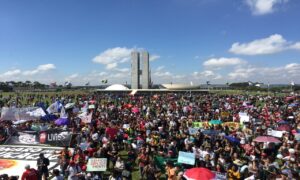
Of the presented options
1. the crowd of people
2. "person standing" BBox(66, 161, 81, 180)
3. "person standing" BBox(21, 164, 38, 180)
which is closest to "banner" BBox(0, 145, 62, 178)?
the crowd of people

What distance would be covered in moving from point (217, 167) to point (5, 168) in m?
11.0

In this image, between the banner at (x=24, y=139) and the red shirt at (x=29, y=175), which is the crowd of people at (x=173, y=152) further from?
the banner at (x=24, y=139)

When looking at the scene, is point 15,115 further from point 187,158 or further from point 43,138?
point 187,158

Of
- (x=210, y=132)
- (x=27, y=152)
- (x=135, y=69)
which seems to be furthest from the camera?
(x=135, y=69)

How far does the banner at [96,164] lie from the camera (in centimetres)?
1344

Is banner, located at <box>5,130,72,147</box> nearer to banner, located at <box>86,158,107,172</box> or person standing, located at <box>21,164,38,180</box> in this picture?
banner, located at <box>86,158,107,172</box>

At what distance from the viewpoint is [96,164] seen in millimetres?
13578

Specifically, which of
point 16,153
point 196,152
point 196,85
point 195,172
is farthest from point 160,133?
point 196,85

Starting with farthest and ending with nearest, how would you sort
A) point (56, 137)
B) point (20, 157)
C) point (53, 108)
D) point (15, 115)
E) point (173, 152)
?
point (53, 108) → point (15, 115) → point (56, 137) → point (20, 157) → point (173, 152)

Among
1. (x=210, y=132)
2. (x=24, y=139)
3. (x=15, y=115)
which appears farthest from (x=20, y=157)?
(x=210, y=132)

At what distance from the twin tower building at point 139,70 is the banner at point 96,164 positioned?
99.3 meters

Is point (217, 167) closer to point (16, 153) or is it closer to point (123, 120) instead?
point (16, 153)

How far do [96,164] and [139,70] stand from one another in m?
102

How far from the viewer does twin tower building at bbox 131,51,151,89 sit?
11225 cm
